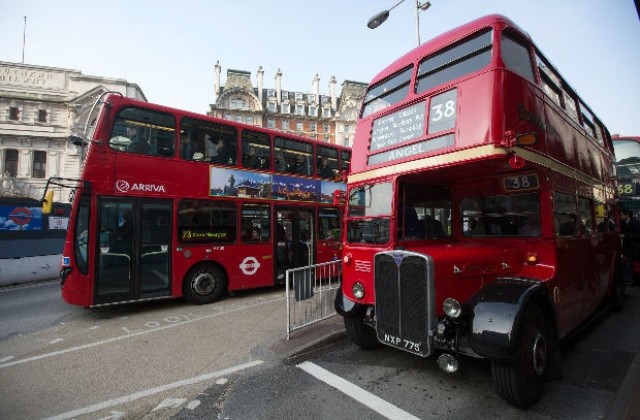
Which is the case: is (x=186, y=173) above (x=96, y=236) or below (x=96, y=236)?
above

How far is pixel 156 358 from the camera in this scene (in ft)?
15.5

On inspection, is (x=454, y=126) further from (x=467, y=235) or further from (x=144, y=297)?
(x=144, y=297)

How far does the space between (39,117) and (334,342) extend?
45.7 meters

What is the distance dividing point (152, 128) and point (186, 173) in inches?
47.4

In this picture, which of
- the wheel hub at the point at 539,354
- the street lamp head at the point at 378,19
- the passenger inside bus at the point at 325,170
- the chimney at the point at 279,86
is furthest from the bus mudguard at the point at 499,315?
the chimney at the point at 279,86

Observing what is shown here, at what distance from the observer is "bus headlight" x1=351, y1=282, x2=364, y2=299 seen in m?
4.30

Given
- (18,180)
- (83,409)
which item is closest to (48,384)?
(83,409)

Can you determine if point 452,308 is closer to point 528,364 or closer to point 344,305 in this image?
point 528,364

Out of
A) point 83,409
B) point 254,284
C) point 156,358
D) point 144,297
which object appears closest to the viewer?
point 83,409

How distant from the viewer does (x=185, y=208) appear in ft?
25.0

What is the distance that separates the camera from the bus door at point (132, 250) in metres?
6.68

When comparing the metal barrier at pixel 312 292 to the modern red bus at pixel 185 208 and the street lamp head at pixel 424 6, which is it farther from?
the street lamp head at pixel 424 6

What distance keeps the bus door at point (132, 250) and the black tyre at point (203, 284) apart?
0.47 metres

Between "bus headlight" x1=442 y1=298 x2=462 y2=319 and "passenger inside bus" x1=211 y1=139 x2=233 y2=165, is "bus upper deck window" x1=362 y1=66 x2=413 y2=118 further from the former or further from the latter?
"passenger inside bus" x1=211 y1=139 x2=233 y2=165
